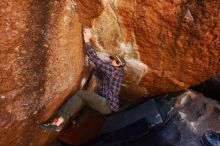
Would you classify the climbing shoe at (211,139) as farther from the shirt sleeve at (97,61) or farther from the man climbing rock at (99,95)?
the shirt sleeve at (97,61)

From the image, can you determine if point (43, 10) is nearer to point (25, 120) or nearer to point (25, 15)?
point (25, 15)

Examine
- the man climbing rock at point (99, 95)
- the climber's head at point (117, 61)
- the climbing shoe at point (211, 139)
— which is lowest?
the climbing shoe at point (211, 139)

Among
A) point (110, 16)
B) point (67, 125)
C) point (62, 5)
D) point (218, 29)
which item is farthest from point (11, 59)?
point (218, 29)

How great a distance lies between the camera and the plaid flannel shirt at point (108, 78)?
3.61 metres

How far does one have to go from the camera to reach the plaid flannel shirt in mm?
3613

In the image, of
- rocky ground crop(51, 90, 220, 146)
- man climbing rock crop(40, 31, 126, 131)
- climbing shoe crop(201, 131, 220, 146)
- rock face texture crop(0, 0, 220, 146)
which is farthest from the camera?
rocky ground crop(51, 90, 220, 146)

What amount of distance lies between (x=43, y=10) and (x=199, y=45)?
1.54 metres

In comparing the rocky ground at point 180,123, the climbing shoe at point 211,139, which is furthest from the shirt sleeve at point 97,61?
the climbing shoe at point 211,139

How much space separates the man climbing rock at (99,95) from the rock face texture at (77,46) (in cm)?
9

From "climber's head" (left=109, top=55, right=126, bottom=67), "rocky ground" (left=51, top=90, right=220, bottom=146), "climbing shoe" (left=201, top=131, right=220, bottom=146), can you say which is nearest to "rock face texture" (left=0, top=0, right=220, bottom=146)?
"climber's head" (left=109, top=55, right=126, bottom=67)

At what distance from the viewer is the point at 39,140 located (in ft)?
12.1

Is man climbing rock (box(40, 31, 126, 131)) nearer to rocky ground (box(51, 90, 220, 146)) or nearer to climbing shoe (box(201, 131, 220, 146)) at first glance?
rocky ground (box(51, 90, 220, 146))

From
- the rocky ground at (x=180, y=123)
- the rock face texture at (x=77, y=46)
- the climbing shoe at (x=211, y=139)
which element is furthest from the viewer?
the rocky ground at (x=180, y=123)

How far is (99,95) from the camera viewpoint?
3.85 m
